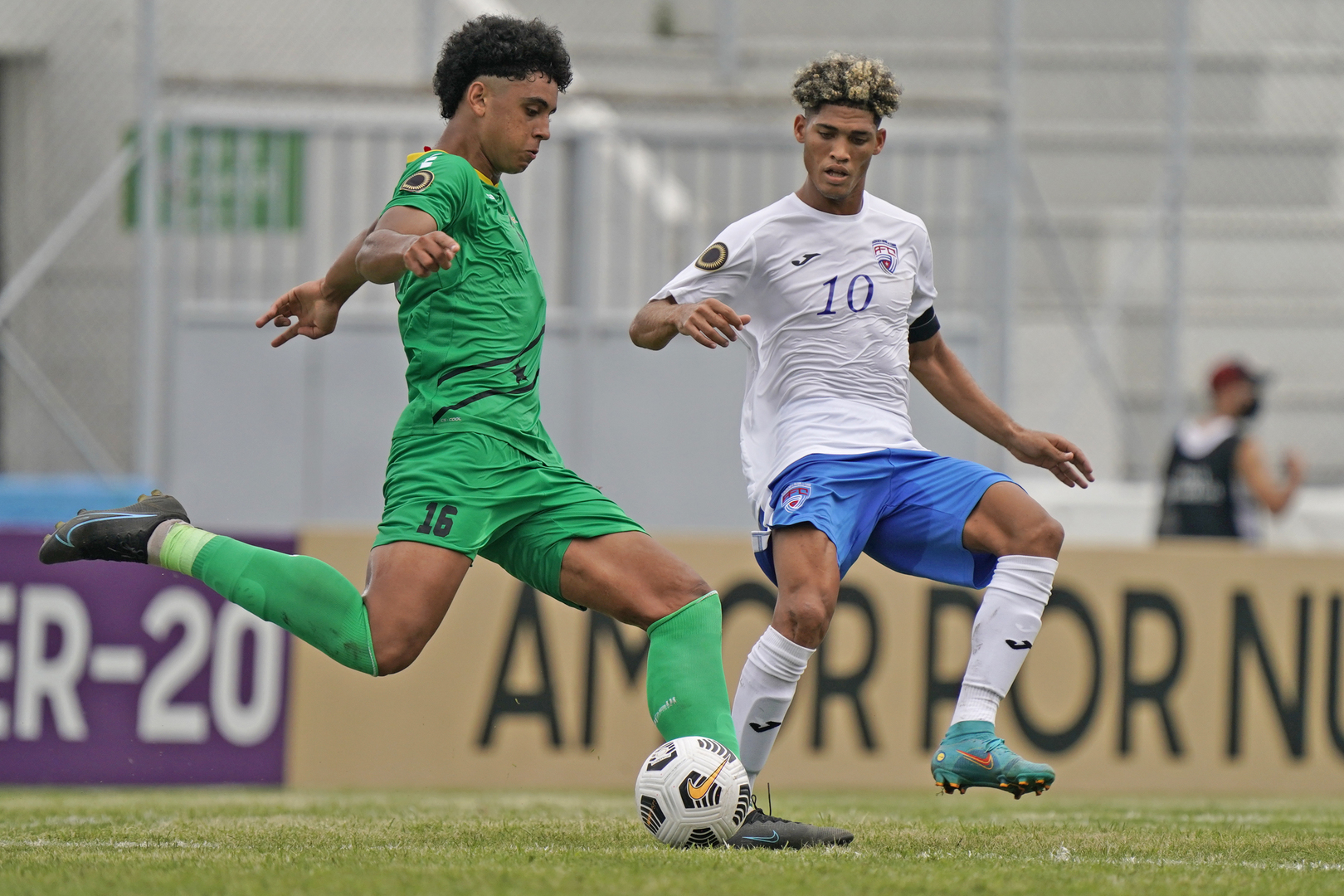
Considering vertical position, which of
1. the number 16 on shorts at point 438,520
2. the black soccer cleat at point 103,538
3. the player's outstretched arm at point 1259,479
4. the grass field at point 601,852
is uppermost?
the player's outstretched arm at point 1259,479

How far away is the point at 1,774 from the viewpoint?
8250 mm

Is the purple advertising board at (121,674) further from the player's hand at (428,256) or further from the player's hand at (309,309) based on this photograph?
the player's hand at (428,256)

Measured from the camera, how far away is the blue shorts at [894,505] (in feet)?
16.8

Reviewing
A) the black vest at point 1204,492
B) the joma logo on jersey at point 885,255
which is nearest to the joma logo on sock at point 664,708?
the joma logo on jersey at point 885,255

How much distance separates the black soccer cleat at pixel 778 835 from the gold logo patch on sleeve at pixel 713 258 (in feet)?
5.08

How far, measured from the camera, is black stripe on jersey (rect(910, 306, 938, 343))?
5.60 metres

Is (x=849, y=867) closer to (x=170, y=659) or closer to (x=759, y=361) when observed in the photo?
(x=759, y=361)

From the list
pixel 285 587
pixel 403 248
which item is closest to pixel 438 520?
pixel 285 587

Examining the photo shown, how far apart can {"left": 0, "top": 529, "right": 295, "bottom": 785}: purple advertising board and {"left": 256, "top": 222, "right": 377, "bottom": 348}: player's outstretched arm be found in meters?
3.60

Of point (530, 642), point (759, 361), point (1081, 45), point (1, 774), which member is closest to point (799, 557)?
point (759, 361)

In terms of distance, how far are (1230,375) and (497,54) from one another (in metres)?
5.90

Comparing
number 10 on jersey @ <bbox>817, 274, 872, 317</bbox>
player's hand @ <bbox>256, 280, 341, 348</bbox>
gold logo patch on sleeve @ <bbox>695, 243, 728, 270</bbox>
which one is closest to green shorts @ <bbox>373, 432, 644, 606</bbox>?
player's hand @ <bbox>256, 280, 341, 348</bbox>

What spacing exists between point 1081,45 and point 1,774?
921 centimetres

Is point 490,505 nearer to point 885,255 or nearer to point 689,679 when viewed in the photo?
point 689,679
